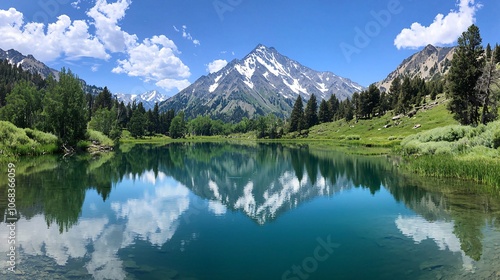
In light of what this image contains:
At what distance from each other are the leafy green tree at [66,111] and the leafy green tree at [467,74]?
9135 cm

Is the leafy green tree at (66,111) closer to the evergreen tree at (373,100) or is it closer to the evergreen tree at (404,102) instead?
the evergreen tree at (404,102)

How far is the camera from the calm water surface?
548 inches

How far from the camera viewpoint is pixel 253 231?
20.3 m

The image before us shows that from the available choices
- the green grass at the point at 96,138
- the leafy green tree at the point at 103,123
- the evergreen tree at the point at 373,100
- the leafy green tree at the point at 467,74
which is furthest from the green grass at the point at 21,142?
the evergreen tree at the point at 373,100

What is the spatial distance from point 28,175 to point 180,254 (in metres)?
33.8

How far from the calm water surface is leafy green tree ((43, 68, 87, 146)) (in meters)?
45.3

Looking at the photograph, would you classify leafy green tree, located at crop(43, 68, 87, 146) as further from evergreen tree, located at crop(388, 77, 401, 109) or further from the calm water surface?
evergreen tree, located at crop(388, 77, 401, 109)

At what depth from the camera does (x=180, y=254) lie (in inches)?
619

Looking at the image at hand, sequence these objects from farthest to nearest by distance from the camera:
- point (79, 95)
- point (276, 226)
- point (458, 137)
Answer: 1. point (79, 95)
2. point (458, 137)
3. point (276, 226)

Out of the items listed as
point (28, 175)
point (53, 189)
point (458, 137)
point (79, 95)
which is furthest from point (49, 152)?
point (458, 137)

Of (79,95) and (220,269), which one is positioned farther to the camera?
(79,95)

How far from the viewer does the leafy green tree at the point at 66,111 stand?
77500mm

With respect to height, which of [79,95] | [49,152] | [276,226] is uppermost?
[79,95]

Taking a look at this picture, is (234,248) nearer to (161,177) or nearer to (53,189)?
(53,189)
